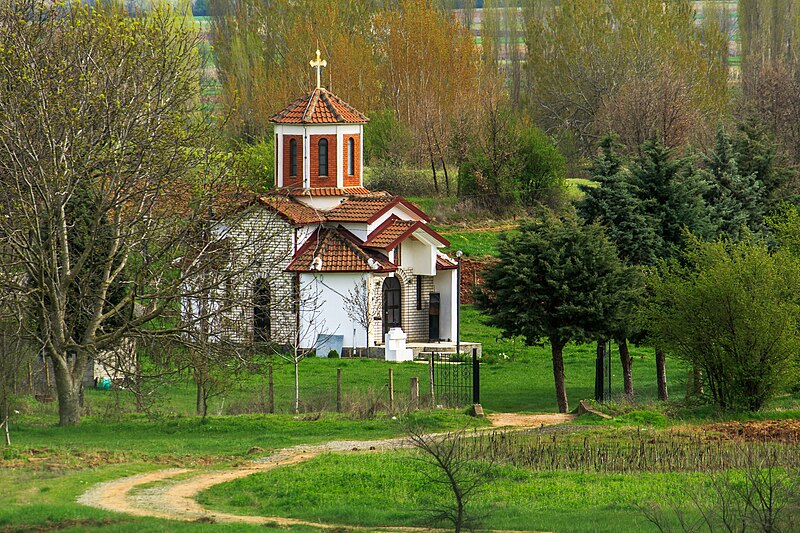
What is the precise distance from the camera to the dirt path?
2131cm

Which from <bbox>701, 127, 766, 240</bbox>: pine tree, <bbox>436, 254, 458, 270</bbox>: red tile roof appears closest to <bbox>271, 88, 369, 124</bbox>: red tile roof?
<bbox>436, 254, 458, 270</bbox>: red tile roof

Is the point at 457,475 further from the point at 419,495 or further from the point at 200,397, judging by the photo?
the point at 200,397

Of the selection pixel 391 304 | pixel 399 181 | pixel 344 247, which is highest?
pixel 399 181

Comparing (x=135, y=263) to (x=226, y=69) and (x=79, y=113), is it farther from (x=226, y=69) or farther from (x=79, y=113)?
(x=226, y=69)

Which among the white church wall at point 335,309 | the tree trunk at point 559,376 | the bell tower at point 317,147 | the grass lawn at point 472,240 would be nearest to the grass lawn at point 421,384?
the tree trunk at point 559,376

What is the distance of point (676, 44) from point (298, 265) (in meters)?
48.7

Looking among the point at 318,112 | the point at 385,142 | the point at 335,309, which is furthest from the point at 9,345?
the point at 385,142

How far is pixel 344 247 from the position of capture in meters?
47.4

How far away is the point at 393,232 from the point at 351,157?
3486mm

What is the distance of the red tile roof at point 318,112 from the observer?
4900cm

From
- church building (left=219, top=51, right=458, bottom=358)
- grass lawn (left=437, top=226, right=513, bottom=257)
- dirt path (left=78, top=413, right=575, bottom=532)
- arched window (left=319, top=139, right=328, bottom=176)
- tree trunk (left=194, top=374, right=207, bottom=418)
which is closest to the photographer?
dirt path (left=78, top=413, right=575, bottom=532)

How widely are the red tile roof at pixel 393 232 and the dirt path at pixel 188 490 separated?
1859cm

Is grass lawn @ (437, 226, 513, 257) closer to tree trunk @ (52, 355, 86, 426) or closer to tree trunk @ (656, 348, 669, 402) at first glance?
tree trunk @ (656, 348, 669, 402)

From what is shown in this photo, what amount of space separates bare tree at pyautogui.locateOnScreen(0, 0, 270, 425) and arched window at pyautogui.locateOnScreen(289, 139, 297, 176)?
15964 mm
